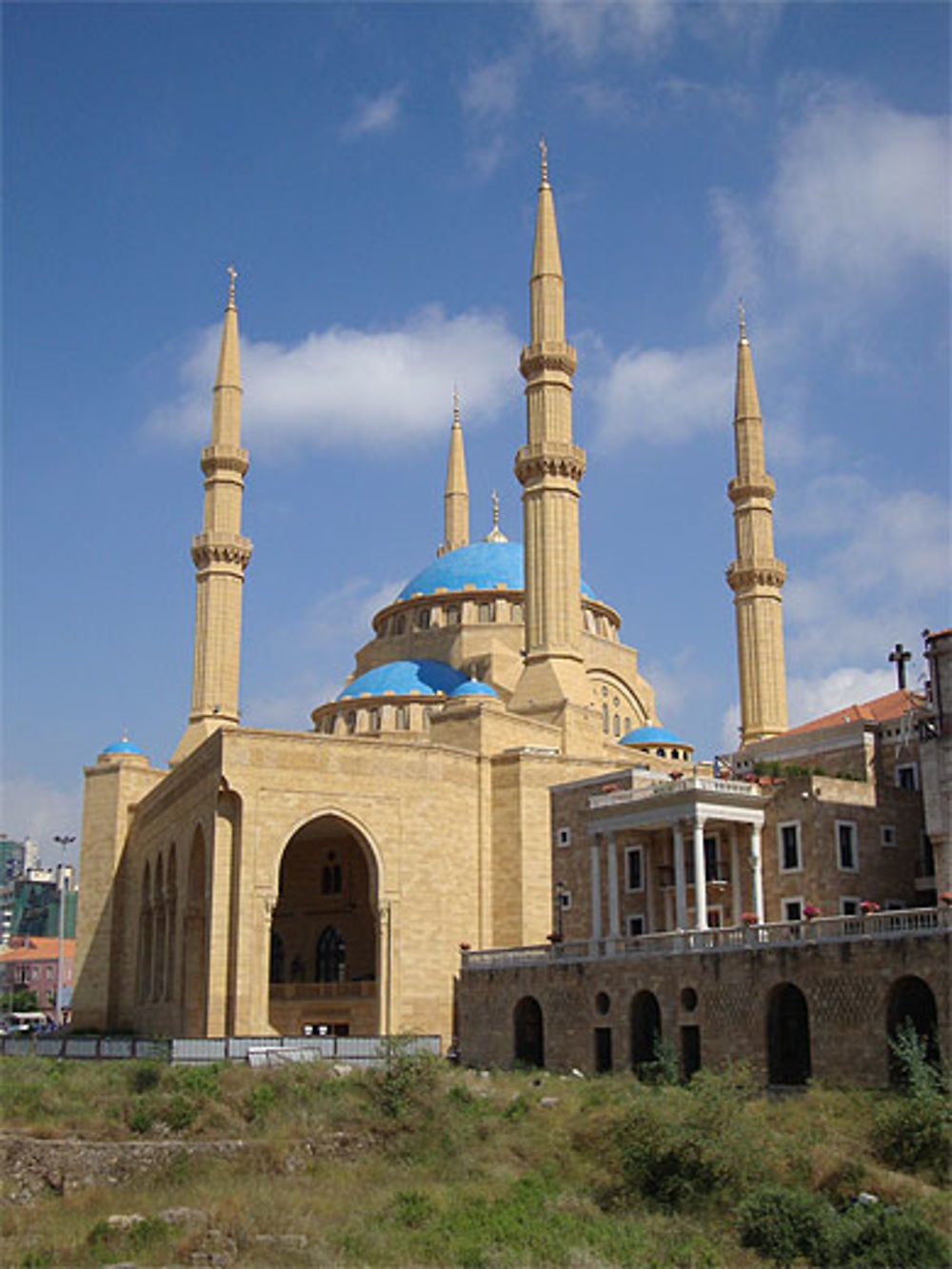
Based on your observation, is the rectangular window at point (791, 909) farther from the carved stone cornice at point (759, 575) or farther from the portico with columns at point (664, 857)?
the carved stone cornice at point (759, 575)

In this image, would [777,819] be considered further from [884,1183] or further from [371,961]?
[371,961]

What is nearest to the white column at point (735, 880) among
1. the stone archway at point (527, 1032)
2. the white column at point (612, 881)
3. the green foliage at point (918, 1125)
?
the white column at point (612, 881)

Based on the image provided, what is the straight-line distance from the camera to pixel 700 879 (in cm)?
2847

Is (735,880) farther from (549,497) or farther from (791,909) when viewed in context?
(549,497)

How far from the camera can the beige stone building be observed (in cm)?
3459

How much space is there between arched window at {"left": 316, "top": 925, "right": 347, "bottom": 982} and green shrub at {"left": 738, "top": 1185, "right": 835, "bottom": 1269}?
73.7 ft

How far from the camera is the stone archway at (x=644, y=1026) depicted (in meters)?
27.2

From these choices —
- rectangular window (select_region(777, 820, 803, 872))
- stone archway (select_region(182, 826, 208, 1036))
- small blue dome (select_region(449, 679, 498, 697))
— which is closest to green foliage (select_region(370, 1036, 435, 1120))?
rectangular window (select_region(777, 820, 803, 872))

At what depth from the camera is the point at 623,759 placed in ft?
134

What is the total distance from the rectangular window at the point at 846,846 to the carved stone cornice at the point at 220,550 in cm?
2616

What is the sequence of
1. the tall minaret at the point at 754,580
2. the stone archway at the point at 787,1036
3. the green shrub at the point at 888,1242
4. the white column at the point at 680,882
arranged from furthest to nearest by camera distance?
the tall minaret at the point at 754,580
the white column at the point at 680,882
the stone archway at the point at 787,1036
the green shrub at the point at 888,1242

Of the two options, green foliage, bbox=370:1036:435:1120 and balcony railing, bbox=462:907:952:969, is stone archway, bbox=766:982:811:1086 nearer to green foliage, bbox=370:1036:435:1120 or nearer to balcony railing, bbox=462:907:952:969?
balcony railing, bbox=462:907:952:969

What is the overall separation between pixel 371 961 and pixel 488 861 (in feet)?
16.1

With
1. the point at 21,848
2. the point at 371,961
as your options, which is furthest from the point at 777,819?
the point at 21,848
